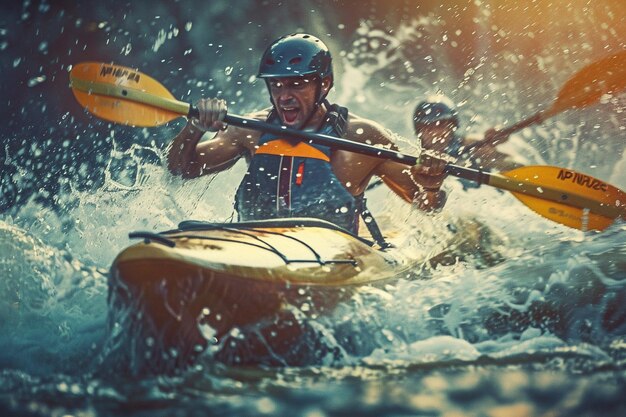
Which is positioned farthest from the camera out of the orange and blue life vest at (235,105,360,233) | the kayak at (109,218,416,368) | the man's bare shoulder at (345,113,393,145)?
the man's bare shoulder at (345,113,393,145)

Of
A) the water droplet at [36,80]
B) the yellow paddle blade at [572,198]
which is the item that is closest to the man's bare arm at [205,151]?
the water droplet at [36,80]

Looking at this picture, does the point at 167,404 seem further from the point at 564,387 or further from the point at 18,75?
the point at 18,75

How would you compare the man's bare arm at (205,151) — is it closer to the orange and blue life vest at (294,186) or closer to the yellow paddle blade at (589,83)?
the orange and blue life vest at (294,186)

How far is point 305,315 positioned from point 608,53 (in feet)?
4.15

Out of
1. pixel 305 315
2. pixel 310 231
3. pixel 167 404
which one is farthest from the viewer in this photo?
pixel 310 231

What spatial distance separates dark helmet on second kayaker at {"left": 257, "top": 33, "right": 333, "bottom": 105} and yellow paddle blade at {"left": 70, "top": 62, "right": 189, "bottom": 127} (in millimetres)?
270

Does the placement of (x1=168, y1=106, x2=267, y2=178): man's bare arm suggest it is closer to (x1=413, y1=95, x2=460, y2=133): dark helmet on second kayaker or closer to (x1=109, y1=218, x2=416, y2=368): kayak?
(x1=109, y1=218, x2=416, y2=368): kayak

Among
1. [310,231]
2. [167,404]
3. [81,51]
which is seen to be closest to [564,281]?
[310,231]

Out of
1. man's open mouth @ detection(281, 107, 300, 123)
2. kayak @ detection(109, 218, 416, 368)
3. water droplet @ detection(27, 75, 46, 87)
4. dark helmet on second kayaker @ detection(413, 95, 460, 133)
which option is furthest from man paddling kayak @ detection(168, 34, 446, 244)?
water droplet @ detection(27, 75, 46, 87)

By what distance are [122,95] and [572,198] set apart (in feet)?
4.36

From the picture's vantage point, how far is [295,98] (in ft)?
7.97

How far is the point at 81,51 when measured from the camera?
2480mm

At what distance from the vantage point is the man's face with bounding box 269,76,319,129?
95.4 inches

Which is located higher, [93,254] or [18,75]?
[18,75]
